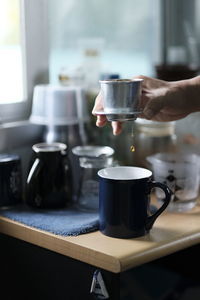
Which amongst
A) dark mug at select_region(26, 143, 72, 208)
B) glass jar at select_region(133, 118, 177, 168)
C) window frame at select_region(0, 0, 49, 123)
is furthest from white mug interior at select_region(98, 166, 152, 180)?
window frame at select_region(0, 0, 49, 123)

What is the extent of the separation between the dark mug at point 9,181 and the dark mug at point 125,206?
0.28 m

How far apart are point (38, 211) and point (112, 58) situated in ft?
2.58

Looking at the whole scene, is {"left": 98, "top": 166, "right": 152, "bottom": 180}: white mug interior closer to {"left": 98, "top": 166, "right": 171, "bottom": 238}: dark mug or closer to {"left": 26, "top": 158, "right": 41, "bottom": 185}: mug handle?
{"left": 98, "top": 166, "right": 171, "bottom": 238}: dark mug

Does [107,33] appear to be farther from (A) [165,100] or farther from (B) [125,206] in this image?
(B) [125,206]

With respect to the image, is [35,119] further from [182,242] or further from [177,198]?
[182,242]

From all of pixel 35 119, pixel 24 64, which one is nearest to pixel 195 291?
pixel 35 119

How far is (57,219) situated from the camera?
1188 mm

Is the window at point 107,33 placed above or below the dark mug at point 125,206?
above

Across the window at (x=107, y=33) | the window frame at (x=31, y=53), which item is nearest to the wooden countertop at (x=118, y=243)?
the window frame at (x=31, y=53)

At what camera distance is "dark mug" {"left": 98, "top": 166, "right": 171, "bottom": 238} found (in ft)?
3.48

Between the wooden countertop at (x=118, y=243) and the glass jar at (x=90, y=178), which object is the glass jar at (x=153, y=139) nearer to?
the glass jar at (x=90, y=178)

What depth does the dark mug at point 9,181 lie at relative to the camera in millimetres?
1265

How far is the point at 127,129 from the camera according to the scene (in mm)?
1495

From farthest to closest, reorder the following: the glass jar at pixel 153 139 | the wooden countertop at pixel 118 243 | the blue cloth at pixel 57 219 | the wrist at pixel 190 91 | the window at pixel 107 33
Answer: the window at pixel 107 33 < the glass jar at pixel 153 139 < the wrist at pixel 190 91 < the blue cloth at pixel 57 219 < the wooden countertop at pixel 118 243
